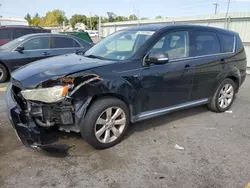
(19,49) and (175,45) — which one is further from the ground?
(175,45)

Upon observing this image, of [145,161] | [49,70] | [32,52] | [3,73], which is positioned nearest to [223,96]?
[145,161]

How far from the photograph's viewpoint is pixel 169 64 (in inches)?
146

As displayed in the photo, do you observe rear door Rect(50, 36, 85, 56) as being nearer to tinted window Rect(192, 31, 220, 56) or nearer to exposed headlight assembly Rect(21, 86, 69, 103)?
tinted window Rect(192, 31, 220, 56)

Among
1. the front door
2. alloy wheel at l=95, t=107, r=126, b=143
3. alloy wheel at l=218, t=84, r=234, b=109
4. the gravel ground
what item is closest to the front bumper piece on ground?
the gravel ground

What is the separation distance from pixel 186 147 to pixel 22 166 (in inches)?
89.9

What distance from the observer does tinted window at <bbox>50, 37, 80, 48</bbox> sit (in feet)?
25.4

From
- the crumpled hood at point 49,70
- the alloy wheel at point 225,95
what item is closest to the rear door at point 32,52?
the crumpled hood at point 49,70

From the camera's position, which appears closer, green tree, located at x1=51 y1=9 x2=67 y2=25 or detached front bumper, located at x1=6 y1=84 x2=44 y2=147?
detached front bumper, located at x1=6 y1=84 x2=44 y2=147

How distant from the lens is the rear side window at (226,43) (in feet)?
15.1

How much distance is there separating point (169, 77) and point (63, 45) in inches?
208

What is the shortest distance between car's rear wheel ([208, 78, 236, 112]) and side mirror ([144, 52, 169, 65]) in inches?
71.2

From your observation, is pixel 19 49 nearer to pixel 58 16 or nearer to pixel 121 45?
pixel 121 45

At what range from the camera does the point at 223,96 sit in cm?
484

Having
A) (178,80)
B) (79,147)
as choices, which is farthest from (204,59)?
(79,147)
